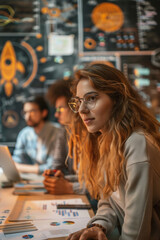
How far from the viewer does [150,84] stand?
9.78 feet

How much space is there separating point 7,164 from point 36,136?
1420mm

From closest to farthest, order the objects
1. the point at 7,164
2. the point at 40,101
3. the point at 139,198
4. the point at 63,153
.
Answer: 1. the point at 139,198
2. the point at 7,164
3. the point at 63,153
4. the point at 40,101

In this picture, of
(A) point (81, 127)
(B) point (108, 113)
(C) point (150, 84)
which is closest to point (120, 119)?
(B) point (108, 113)

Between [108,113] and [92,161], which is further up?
[108,113]

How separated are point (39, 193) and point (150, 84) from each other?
2052 mm

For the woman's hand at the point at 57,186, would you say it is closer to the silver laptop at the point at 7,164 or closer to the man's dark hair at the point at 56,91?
the silver laptop at the point at 7,164

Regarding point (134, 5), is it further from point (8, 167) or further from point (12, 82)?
point (8, 167)

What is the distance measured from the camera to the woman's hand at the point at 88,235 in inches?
33.4

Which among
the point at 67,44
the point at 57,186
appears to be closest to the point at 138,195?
the point at 57,186

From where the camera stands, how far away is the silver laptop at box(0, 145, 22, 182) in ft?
4.83

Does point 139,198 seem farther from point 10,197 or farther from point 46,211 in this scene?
point 10,197

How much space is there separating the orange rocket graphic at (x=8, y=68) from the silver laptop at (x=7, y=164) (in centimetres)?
145

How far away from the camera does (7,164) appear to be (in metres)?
1.55

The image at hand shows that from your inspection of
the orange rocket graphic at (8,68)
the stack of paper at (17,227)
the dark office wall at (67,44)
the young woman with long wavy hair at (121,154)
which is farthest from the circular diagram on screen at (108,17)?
the stack of paper at (17,227)
